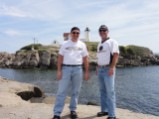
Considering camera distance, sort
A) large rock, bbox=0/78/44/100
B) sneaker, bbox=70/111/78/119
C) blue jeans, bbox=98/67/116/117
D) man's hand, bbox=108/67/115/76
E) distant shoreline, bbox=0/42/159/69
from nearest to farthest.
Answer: man's hand, bbox=108/67/115/76, blue jeans, bbox=98/67/116/117, sneaker, bbox=70/111/78/119, large rock, bbox=0/78/44/100, distant shoreline, bbox=0/42/159/69

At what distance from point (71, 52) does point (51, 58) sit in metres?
78.2

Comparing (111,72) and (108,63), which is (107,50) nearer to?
(108,63)

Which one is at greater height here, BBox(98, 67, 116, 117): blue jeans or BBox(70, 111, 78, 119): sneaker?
BBox(98, 67, 116, 117): blue jeans

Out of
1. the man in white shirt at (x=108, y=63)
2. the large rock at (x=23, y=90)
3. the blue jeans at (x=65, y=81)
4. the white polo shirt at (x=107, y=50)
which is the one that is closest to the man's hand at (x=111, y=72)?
the man in white shirt at (x=108, y=63)

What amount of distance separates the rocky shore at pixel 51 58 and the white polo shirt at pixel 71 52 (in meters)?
72.7

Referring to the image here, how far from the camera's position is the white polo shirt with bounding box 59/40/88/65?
988 centimetres

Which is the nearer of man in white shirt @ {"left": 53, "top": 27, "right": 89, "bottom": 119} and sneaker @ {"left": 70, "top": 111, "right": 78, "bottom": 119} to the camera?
man in white shirt @ {"left": 53, "top": 27, "right": 89, "bottom": 119}

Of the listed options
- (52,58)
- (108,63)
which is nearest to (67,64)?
(108,63)

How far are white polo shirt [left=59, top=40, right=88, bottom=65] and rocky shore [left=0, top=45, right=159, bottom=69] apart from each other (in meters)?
72.7

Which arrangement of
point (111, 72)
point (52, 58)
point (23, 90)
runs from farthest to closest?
point (52, 58) → point (23, 90) → point (111, 72)

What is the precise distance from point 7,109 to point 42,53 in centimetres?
7768

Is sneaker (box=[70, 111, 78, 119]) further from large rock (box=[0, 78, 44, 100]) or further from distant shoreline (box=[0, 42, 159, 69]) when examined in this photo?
distant shoreline (box=[0, 42, 159, 69])

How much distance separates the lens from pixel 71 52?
9.88m

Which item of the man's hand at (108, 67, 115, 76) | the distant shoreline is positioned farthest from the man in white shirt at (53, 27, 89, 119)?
the distant shoreline
